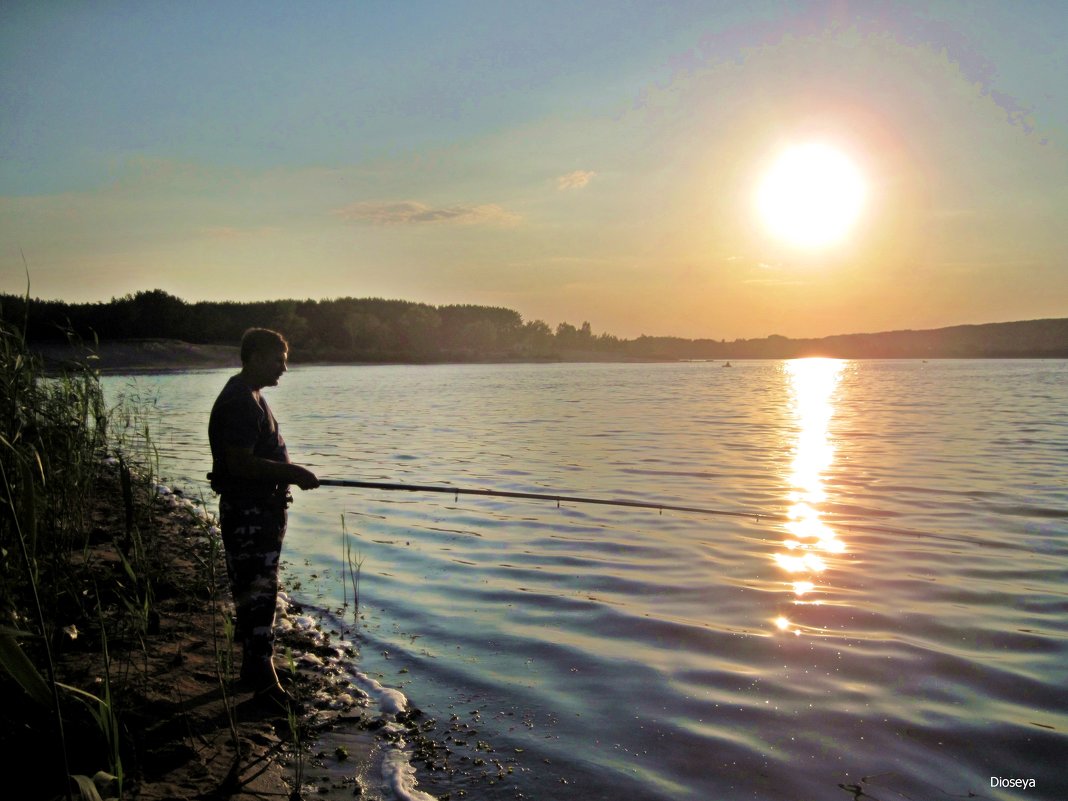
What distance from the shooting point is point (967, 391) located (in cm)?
4056

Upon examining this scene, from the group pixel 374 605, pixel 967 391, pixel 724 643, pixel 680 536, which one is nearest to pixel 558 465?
pixel 680 536

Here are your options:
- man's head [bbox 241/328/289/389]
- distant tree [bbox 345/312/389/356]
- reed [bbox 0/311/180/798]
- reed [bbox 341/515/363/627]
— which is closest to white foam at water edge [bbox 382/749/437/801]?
reed [bbox 0/311/180/798]

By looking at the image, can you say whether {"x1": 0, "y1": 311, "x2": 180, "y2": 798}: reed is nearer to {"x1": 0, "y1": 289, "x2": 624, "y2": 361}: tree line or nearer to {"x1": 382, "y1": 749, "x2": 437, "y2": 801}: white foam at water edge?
{"x1": 382, "y1": 749, "x2": 437, "y2": 801}: white foam at water edge

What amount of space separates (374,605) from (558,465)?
28.0 ft

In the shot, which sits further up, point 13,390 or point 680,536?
point 13,390

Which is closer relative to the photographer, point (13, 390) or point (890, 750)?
point (890, 750)

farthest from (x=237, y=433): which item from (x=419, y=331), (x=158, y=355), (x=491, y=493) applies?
(x=419, y=331)

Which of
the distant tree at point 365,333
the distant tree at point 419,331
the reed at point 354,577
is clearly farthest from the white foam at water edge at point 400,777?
the distant tree at point 419,331

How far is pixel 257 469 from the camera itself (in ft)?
15.5

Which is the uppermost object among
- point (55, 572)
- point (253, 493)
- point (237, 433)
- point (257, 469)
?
point (237, 433)

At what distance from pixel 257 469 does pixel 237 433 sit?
24 centimetres

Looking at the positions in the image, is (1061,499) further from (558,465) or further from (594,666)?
(594,666)

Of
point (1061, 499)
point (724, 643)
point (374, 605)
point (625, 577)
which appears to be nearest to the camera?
point (724, 643)

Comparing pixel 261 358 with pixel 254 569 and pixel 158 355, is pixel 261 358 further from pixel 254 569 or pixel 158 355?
pixel 158 355
